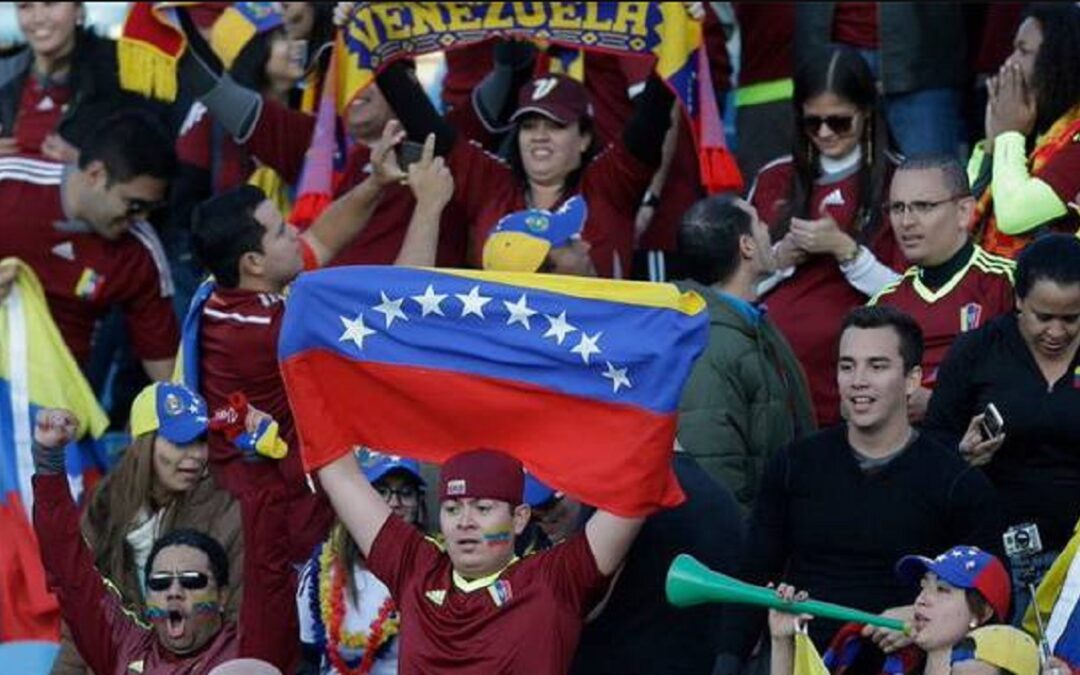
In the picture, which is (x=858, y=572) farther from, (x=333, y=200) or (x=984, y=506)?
(x=333, y=200)

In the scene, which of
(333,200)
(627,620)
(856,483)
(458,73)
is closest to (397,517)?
(627,620)

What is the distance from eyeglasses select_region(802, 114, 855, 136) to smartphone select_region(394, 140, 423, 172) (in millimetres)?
1561

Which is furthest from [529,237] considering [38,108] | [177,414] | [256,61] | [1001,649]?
[38,108]

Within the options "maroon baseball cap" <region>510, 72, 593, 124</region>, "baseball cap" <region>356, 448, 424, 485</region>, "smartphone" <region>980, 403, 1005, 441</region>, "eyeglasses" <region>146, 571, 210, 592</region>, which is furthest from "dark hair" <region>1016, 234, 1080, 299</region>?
"eyeglasses" <region>146, 571, 210, 592</region>

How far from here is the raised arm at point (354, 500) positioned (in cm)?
896

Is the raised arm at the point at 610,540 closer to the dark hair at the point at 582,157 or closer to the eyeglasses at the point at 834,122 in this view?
the eyeglasses at the point at 834,122

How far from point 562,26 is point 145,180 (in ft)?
5.84

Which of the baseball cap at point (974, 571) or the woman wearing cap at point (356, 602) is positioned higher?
the baseball cap at point (974, 571)

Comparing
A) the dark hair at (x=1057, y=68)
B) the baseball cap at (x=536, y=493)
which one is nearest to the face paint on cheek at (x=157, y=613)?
the baseball cap at (x=536, y=493)

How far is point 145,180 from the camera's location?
11.6 m

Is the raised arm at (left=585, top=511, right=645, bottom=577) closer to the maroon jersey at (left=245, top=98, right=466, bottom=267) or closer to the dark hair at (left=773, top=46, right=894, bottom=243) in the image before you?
the dark hair at (left=773, top=46, right=894, bottom=243)

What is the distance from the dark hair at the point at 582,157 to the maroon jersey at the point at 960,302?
1.79m

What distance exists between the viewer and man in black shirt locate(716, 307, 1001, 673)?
8688 mm

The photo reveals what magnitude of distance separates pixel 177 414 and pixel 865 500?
2.60 meters
